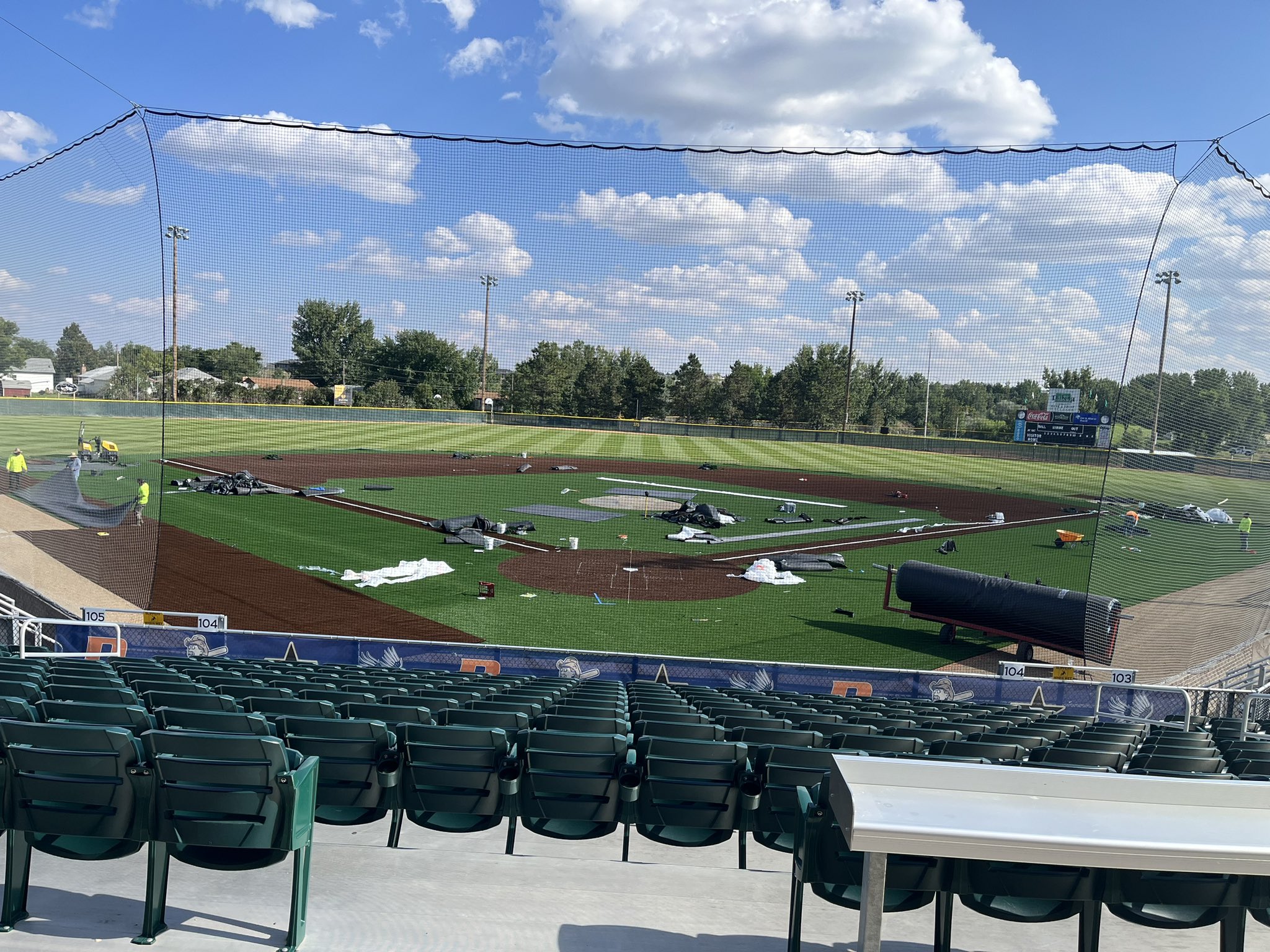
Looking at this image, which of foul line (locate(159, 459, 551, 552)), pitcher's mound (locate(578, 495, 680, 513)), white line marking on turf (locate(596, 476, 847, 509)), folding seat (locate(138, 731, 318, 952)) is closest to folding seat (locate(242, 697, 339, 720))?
folding seat (locate(138, 731, 318, 952))

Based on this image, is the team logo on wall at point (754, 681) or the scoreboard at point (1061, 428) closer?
the team logo on wall at point (754, 681)

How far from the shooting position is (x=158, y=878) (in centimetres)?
324

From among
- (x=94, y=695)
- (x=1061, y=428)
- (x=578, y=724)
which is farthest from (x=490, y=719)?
(x=1061, y=428)

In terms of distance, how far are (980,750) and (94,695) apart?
17.9 ft

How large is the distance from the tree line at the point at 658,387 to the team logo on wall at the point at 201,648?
7.63m

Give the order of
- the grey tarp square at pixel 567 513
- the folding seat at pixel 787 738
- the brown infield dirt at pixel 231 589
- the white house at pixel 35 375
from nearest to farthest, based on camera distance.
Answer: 1. the folding seat at pixel 787 738
2. the brown infield dirt at pixel 231 589
3. the white house at pixel 35 375
4. the grey tarp square at pixel 567 513

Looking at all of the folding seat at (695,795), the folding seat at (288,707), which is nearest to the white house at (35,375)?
the folding seat at (288,707)

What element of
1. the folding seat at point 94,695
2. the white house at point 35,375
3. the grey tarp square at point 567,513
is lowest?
the grey tarp square at point 567,513

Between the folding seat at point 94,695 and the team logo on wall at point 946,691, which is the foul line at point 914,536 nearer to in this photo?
the team logo on wall at point 946,691

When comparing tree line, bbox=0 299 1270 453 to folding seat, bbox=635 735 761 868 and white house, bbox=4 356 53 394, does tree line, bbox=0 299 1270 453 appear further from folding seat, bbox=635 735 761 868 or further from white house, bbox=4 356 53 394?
folding seat, bbox=635 735 761 868

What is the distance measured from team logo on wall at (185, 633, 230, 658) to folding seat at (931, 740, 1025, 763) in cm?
939

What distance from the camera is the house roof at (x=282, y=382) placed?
25797 mm

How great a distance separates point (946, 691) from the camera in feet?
36.1

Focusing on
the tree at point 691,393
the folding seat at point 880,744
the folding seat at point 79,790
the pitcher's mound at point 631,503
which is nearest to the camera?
the folding seat at point 79,790
